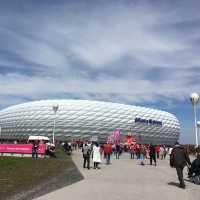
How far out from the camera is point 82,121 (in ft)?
327

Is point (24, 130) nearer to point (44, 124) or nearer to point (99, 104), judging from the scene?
point (44, 124)

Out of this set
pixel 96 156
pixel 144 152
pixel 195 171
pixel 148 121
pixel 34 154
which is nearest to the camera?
pixel 195 171

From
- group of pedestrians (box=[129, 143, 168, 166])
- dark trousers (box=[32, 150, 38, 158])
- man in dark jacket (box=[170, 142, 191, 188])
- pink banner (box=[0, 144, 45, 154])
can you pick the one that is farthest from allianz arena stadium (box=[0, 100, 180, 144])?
man in dark jacket (box=[170, 142, 191, 188])

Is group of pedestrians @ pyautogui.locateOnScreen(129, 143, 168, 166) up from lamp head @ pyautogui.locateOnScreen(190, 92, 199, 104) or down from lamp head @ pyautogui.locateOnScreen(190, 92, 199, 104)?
down

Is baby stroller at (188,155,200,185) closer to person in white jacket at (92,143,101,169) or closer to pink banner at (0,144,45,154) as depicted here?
person in white jacket at (92,143,101,169)

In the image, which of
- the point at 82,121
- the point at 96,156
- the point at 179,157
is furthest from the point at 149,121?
the point at 179,157

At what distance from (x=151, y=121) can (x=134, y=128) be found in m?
7.72

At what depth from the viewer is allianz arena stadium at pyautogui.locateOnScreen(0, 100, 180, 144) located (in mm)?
99625

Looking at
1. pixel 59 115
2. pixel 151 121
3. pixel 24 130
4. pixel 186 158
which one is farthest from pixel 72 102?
pixel 186 158

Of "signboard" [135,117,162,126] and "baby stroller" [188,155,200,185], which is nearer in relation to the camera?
Answer: "baby stroller" [188,155,200,185]

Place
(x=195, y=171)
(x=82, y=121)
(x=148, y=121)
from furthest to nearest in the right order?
1. (x=148, y=121)
2. (x=82, y=121)
3. (x=195, y=171)

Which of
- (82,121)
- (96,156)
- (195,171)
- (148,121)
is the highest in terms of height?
(148,121)

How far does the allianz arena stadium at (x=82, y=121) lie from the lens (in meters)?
99.6

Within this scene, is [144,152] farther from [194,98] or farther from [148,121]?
[148,121]
